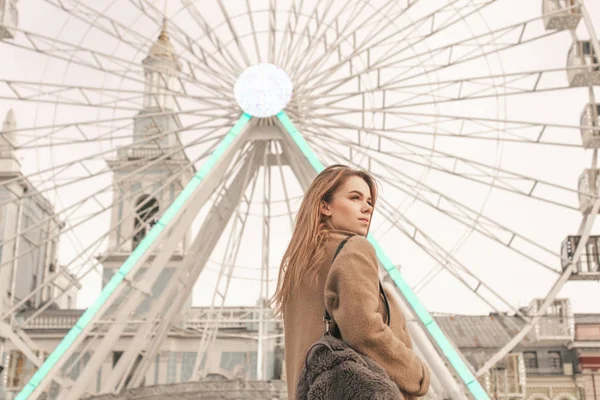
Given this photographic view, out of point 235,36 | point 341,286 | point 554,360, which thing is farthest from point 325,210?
point 554,360

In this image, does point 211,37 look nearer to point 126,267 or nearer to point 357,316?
point 126,267

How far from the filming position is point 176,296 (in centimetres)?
1545

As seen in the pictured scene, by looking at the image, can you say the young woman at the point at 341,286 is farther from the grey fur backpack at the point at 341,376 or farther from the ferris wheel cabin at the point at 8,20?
the ferris wheel cabin at the point at 8,20

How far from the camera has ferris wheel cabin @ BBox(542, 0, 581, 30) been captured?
15258 millimetres

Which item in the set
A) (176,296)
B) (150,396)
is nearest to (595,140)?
(176,296)

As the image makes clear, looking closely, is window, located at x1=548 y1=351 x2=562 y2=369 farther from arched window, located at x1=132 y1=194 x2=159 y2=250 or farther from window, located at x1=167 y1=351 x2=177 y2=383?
arched window, located at x1=132 y1=194 x2=159 y2=250

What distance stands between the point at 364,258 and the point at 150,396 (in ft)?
44.5

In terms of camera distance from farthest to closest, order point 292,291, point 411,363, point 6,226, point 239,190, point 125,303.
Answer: point 6,226 < point 239,190 < point 125,303 < point 292,291 < point 411,363

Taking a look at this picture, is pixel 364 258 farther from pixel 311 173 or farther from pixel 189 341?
pixel 189 341

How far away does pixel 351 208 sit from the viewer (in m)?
2.83

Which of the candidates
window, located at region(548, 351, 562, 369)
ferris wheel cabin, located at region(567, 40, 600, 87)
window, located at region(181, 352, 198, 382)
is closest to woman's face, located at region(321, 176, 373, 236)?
ferris wheel cabin, located at region(567, 40, 600, 87)

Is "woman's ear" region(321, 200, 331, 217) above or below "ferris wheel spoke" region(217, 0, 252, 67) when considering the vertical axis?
below

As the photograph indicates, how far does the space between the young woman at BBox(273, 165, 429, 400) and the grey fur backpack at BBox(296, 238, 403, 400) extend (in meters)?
0.04

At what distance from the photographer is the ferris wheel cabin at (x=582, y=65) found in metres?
14.9
